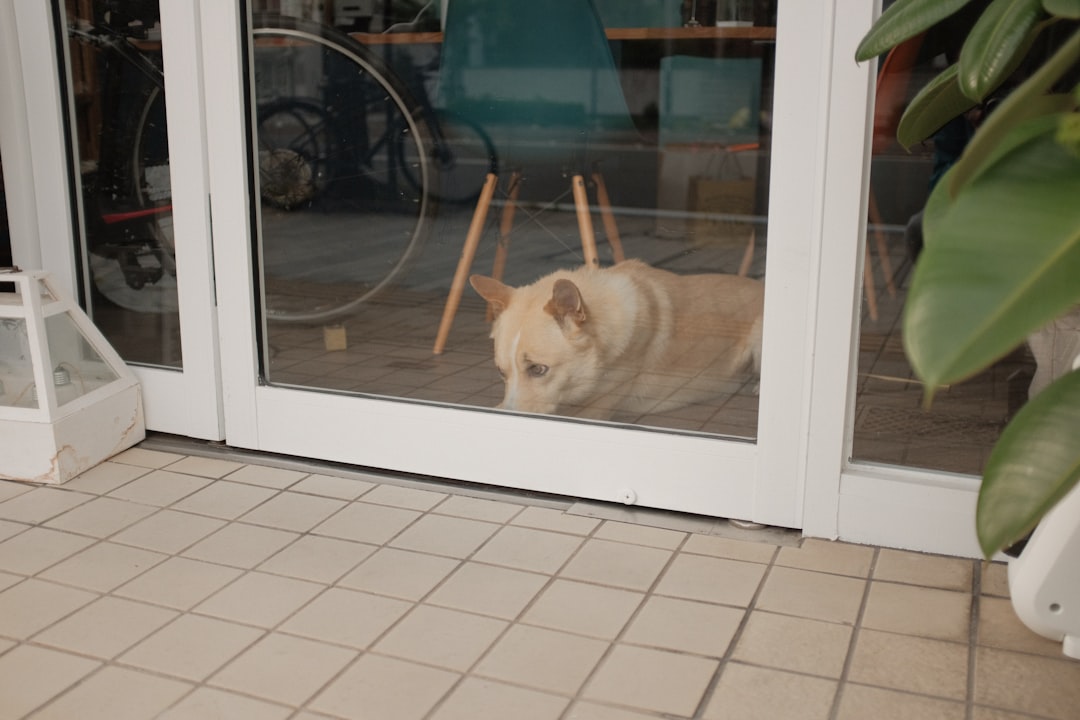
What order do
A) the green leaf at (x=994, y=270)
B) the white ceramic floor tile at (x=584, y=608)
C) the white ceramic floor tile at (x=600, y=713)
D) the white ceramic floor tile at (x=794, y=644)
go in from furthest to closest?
1. the white ceramic floor tile at (x=584, y=608)
2. the white ceramic floor tile at (x=794, y=644)
3. the white ceramic floor tile at (x=600, y=713)
4. the green leaf at (x=994, y=270)

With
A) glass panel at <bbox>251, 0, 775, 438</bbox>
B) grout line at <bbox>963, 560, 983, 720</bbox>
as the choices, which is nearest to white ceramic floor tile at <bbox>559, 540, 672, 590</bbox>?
glass panel at <bbox>251, 0, 775, 438</bbox>

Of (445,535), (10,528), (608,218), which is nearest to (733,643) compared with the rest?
(445,535)

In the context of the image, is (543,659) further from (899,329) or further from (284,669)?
(899,329)

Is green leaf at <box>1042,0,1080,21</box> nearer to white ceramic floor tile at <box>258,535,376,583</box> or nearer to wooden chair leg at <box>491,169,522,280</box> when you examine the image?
wooden chair leg at <box>491,169,522,280</box>

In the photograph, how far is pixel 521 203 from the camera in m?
2.22

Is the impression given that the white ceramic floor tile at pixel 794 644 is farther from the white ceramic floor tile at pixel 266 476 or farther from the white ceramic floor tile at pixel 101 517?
the white ceramic floor tile at pixel 101 517

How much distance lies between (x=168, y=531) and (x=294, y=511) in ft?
0.83

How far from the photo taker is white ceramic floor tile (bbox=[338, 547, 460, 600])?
1.88 metres

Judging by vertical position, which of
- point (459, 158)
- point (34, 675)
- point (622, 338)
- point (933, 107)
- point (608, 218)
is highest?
point (933, 107)

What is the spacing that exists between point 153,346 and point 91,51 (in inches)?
28.7

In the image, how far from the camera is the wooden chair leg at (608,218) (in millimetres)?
2143

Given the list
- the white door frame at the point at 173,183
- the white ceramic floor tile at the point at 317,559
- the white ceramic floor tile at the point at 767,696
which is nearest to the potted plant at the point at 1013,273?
the white ceramic floor tile at the point at 767,696

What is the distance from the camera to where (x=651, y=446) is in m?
2.17

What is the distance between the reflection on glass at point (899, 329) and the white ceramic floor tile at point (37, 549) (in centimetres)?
153
